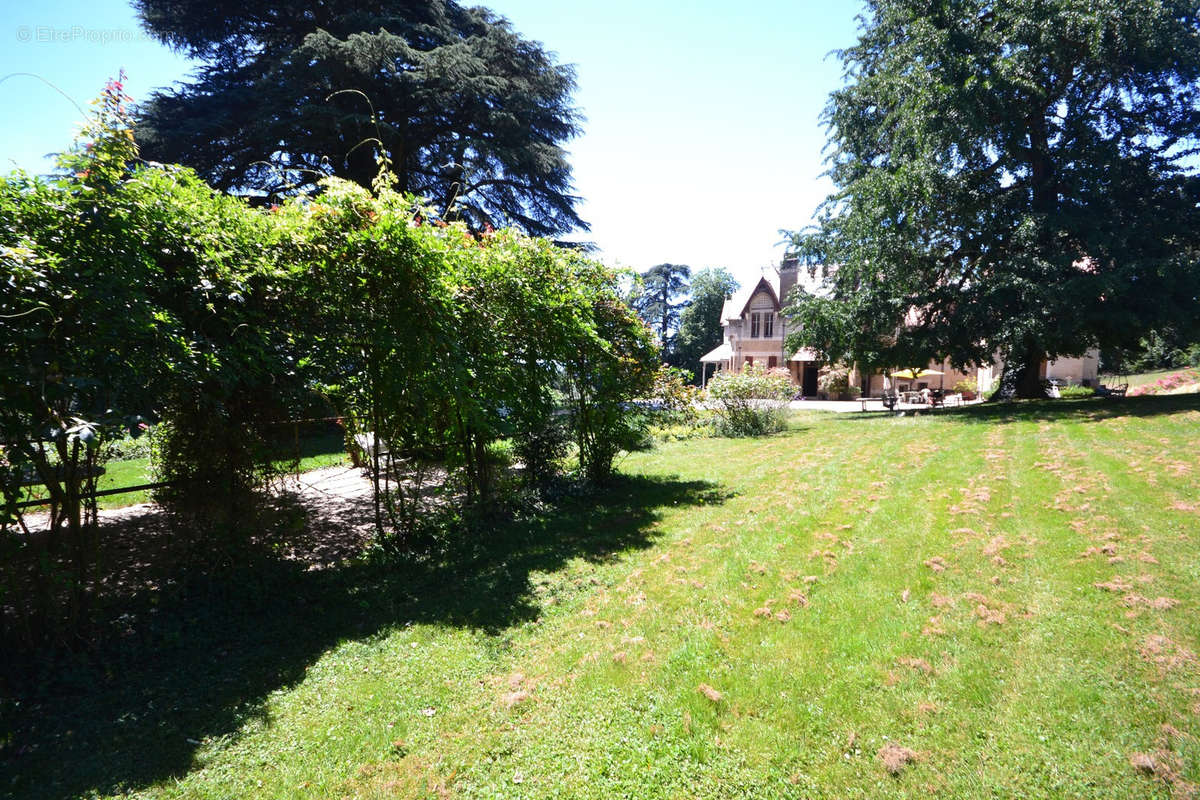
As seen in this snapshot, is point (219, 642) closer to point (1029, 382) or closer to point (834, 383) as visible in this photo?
point (1029, 382)

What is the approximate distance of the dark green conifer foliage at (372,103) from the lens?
16766 millimetres

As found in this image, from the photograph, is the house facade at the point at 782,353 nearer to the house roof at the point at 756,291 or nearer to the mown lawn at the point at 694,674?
the house roof at the point at 756,291

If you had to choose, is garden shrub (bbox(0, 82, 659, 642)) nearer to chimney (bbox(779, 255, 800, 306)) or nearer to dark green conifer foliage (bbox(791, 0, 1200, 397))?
dark green conifer foliage (bbox(791, 0, 1200, 397))

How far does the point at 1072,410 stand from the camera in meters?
15.9

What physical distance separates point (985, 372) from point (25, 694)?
4618 cm

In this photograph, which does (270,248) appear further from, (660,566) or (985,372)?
(985,372)

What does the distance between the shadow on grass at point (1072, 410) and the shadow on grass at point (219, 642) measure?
Result: 14499mm

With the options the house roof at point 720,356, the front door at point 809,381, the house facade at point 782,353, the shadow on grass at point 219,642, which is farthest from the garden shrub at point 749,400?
the house roof at point 720,356

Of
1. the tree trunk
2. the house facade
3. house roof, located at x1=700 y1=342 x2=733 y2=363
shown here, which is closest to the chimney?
the house facade

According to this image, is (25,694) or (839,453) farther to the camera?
(839,453)

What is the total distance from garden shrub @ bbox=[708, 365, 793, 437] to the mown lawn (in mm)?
9438

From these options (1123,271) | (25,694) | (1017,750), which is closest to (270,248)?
(25,694)

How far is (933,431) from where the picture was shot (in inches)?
578

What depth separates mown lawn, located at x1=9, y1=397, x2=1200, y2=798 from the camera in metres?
2.70
